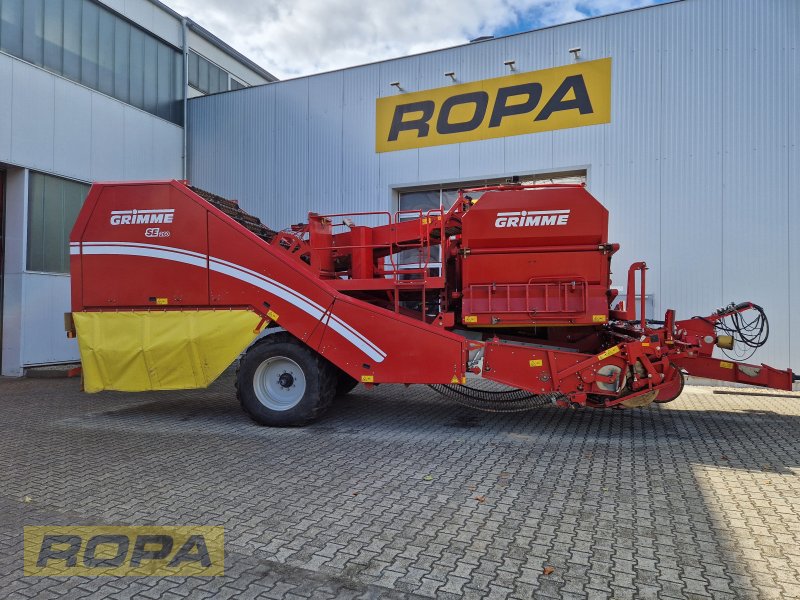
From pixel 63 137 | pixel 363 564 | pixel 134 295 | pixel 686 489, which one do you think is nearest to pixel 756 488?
pixel 686 489

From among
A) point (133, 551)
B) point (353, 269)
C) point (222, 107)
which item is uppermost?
point (222, 107)

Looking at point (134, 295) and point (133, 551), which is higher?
point (134, 295)

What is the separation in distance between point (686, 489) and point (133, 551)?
4110 millimetres

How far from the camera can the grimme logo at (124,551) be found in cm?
312

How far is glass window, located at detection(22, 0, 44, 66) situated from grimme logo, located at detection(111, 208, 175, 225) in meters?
6.70

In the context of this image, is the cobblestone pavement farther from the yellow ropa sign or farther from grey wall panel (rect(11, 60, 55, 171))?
A: the yellow ropa sign

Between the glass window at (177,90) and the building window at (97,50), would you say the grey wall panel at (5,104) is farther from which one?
the glass window at (177,90)

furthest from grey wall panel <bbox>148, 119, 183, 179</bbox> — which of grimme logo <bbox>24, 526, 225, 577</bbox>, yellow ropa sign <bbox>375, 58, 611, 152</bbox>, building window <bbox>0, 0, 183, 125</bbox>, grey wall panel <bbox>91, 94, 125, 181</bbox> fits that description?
grimme logo <bbox>24, 526, 225, 577</bbox>

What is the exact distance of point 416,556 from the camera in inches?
128

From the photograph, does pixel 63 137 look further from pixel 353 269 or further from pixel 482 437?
pixel 482 437

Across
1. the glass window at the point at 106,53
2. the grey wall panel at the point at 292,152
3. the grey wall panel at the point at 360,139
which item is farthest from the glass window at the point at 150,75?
the grey wall panel at the point at 360,139

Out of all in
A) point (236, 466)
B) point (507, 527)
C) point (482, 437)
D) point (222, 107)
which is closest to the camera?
point (507, 527)

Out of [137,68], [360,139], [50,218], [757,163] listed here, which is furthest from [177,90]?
[757,163]

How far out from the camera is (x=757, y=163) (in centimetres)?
938
